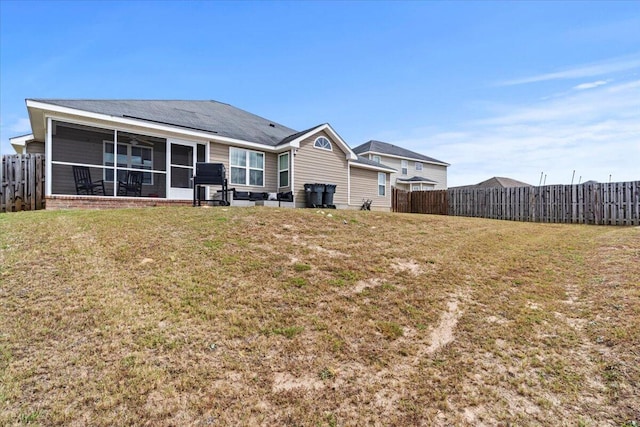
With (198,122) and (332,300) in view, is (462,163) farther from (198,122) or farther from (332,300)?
(332,300)

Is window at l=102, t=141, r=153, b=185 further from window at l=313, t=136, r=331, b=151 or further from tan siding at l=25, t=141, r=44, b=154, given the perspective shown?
window at l=313, t=136, r=331, b=151

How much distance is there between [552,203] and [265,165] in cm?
1399

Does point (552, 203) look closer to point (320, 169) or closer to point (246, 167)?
point (320, 169)

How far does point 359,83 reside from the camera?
16.0 meters

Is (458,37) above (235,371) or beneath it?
above

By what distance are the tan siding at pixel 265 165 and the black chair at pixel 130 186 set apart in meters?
3.00

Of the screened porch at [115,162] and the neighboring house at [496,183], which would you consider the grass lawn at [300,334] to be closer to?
the screened porch at [115,162]

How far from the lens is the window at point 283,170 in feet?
49.0

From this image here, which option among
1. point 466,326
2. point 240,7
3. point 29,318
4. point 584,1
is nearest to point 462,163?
point 584,1

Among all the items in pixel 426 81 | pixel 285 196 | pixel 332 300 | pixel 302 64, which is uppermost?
pixel 302 64

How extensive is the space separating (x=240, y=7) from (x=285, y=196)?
733 centimetres

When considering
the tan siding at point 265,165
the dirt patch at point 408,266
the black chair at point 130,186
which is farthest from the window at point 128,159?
the dirt patch at point 408,266

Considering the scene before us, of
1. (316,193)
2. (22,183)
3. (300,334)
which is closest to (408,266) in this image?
(300,334)

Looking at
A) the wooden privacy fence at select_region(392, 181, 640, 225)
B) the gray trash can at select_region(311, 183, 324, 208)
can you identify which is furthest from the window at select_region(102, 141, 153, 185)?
the wooden privacy fence at select_region(392, 181, 640, 225)
